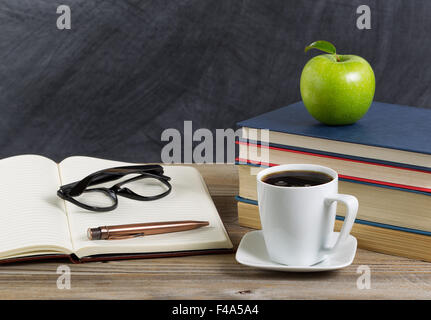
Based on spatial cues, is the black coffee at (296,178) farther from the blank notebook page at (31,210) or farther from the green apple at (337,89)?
the blank notebook page at (31,210)

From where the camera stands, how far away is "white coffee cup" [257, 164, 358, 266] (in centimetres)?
68

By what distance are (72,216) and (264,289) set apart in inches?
11.7

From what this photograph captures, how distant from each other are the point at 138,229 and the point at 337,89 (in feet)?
1.06

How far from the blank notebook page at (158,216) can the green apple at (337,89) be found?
0.70ft

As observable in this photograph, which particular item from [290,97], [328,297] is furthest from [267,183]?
[290,97]

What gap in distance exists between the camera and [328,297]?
0.68 meters

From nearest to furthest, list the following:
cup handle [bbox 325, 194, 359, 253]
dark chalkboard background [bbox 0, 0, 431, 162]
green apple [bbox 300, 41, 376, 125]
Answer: cup handle [bbox 325, 194, 359, 253]
green apple [bbox 300, 41, 376, 125]
dark chalkboard background [bbox 0, 0, 431, 162]

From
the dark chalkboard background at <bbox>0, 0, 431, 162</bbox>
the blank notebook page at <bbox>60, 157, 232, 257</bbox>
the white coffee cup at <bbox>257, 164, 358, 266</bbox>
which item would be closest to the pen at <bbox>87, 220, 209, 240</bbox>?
the blank notebook page at <bbox>60, 157, 232, 257</bbox>

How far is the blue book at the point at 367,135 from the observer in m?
0.73

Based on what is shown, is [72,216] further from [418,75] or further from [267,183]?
[418,75]

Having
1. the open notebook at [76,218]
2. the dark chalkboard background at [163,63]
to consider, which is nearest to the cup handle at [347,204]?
the open notebook at [76,218]

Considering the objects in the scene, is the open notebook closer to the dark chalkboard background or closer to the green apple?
the green apple

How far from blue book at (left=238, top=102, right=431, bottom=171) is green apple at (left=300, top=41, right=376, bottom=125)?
0.06 ft

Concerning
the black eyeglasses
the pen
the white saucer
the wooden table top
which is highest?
the black eyeglasses
